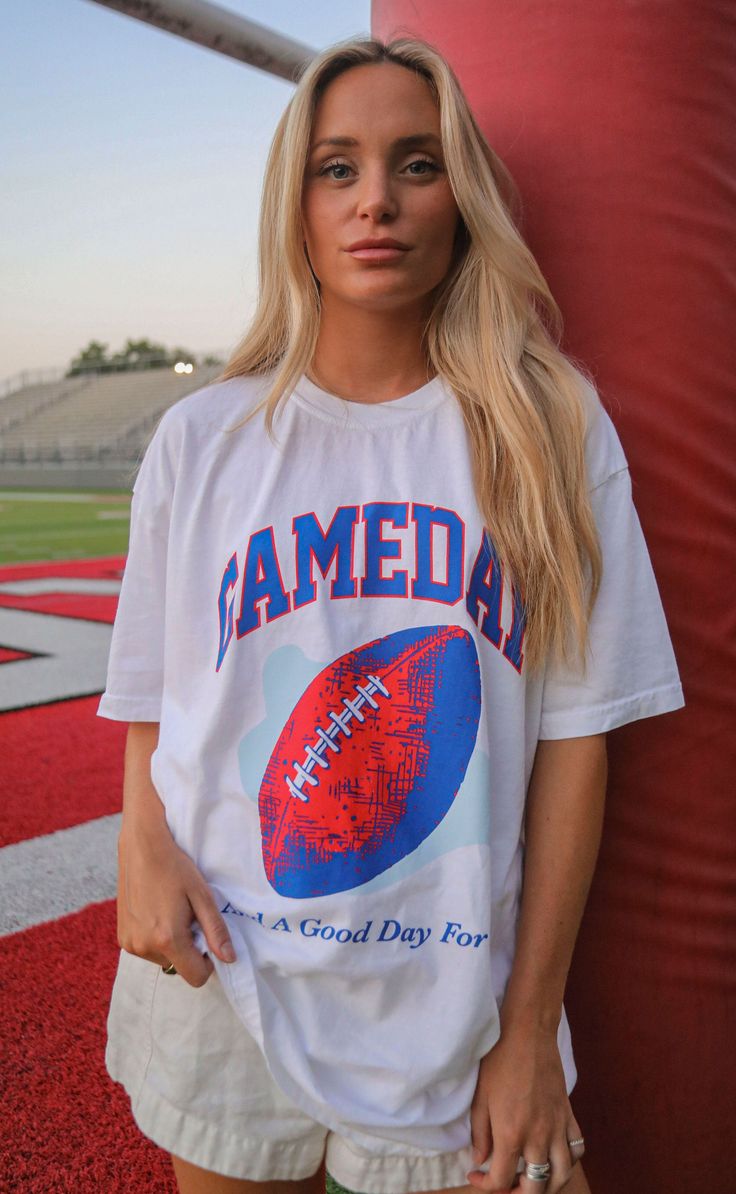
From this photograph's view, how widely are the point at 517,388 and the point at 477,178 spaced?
22 cm

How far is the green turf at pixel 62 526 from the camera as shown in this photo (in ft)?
29.5

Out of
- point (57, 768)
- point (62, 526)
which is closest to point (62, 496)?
point (62, 526)

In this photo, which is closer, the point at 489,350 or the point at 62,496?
the point at 489,350

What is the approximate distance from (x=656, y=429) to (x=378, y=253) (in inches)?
15.5

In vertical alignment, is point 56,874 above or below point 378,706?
below

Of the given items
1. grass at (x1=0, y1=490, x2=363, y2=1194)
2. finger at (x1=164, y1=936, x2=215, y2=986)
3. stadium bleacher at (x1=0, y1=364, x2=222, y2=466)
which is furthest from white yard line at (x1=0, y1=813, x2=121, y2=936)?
stadium bleacher at (x1=0, y1=364, x2=222, y2=466)

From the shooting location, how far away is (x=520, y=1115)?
0.90 m

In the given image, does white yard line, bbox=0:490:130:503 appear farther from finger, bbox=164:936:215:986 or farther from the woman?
finger, bbox=164:936:215:986

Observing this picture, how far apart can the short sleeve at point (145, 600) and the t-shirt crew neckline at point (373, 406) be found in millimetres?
153

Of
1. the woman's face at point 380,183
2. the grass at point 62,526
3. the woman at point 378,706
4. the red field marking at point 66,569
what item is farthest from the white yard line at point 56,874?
the grass at point 62,526

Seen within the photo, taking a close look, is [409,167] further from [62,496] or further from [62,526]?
[62,496]

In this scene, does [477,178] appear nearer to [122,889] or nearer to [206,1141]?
[122,889]

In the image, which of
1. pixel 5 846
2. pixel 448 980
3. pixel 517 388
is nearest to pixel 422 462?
pixel 517 388

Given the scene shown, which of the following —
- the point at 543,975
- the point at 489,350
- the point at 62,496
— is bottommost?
the point at 62,496
